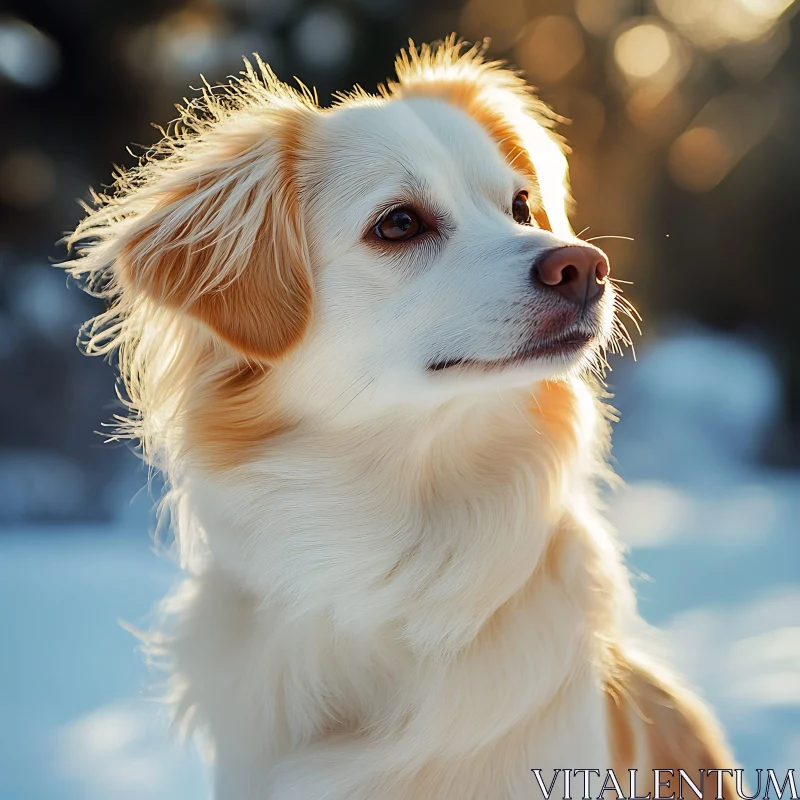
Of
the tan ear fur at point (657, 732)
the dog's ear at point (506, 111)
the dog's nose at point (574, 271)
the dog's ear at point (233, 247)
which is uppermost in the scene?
the dog's ear at point (506, 111)

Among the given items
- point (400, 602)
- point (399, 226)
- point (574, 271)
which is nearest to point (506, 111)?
point (399, 226)

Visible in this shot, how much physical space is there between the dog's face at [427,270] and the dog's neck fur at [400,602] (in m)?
0.14

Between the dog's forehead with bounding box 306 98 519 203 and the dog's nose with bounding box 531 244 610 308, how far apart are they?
1.14ft

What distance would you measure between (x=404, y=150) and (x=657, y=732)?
53.3 inches

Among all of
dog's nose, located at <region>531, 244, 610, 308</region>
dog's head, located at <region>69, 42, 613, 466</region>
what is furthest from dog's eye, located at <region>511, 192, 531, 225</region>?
dog's nose, located at <region>531, 244, 610, 308</region>

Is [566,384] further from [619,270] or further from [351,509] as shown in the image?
[619,270]

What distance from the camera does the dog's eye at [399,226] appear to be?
1807 mm

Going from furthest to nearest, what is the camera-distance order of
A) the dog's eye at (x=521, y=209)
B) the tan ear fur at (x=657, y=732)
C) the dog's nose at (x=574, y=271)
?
the dog's eye at (x=521, y=209) → the tan ear fur at (x=657, y=732) → the dog's nose at (x=574, y=271)

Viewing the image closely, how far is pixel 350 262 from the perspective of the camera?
182 cm

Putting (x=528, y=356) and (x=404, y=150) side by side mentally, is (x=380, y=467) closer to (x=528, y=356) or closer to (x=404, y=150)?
(x=528, y=356)

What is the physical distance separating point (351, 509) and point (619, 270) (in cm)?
375

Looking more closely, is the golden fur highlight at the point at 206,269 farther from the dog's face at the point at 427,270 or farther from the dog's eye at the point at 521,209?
the dog's eye at the point at 521,209

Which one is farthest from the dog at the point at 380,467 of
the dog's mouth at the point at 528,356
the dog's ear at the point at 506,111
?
the dog's ear at the point at 506,111

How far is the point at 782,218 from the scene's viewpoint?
18.8ft
